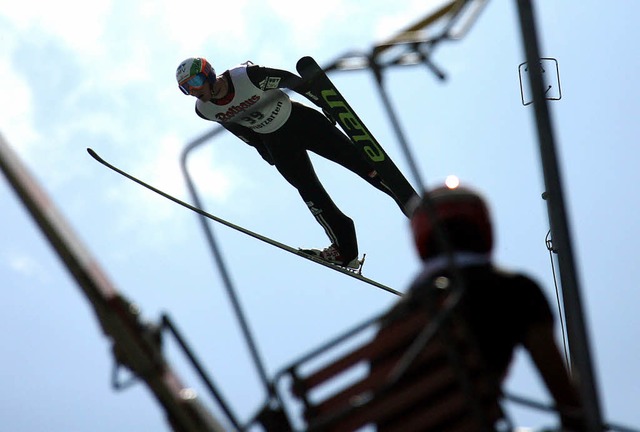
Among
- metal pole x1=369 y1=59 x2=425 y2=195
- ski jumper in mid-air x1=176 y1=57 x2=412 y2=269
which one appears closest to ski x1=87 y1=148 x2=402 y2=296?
ski jumper in mid-air x1=176 y1=57 x2=412 y2=269

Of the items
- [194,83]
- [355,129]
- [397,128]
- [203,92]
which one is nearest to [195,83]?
[194,83]

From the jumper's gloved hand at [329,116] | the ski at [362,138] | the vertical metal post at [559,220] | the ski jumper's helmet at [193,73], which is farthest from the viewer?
the ski jumper's helmet at [193,73]

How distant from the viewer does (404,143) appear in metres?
3.66

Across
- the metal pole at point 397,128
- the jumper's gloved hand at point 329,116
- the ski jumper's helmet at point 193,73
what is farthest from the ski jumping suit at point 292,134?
the metal pole at point 397,128

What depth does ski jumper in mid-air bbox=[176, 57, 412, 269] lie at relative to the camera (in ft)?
Result: 33.2

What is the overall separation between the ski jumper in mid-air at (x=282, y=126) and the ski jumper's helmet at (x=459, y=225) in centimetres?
618

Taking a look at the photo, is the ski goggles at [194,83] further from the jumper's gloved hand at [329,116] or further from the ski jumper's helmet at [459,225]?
the ski jumper's helmet at [459,225]

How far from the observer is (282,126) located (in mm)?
10180

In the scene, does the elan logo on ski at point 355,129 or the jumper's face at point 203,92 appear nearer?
the elan logo on ski at point 355,129

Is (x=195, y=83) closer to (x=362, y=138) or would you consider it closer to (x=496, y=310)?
(x=362, y=138)

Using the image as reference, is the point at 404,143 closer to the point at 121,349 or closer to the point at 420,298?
the point at 420,298

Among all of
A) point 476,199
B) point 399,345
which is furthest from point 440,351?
point 476,199

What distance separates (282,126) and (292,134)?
0.12 meters

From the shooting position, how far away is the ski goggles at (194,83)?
10117mm
